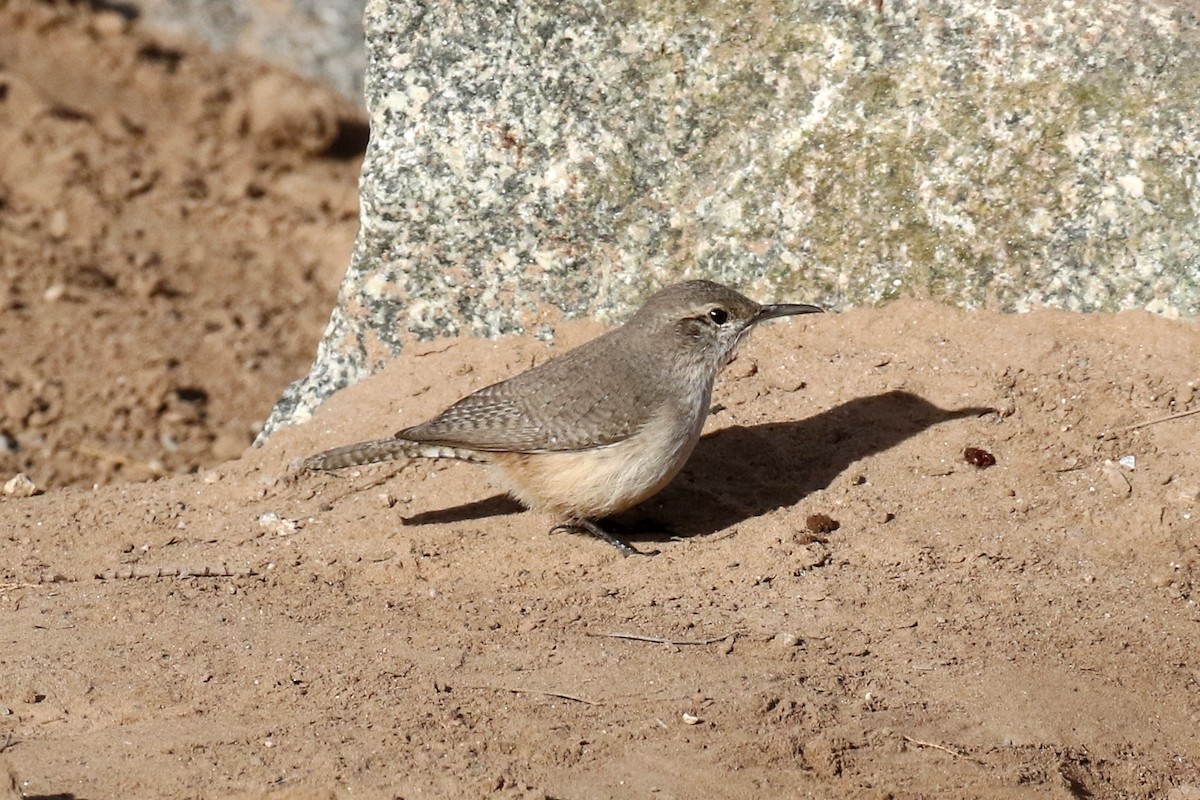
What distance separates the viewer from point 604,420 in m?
6.40

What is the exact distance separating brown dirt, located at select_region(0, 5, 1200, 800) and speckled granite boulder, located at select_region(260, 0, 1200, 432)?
259 mm

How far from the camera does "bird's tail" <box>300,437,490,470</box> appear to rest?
644cm

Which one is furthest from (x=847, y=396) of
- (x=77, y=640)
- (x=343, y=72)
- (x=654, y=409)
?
(x=343, y=72)

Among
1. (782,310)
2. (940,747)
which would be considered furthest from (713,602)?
(782,310)

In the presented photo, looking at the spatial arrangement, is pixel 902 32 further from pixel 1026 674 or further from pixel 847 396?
pixel 1026 674

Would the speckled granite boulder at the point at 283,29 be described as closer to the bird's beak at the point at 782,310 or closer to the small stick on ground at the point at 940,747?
the bird's beak at the point at 782,310

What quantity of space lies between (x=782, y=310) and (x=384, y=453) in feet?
6.20

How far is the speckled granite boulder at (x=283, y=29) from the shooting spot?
46.5 ft

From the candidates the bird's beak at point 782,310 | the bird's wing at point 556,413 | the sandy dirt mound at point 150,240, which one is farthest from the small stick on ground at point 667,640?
the sandy dirt mound at point 150,240

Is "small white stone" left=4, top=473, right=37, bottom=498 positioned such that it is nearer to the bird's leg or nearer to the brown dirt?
the brown dirt

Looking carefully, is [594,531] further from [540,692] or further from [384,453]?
[540,692]

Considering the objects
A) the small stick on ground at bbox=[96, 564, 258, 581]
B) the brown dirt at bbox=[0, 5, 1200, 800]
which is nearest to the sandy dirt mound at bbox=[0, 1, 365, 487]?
the brown dirt at bbox=[0, 5, 1200, 800]

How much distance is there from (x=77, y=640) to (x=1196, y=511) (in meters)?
4.56

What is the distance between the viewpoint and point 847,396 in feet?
23.1
